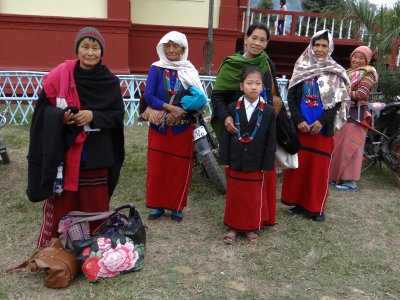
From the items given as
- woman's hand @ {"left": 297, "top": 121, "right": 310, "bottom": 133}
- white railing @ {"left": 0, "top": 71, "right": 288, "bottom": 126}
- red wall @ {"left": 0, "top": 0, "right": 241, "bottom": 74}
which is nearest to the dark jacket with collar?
woman's hand @ {"left": 297, "top": 121, "right": 310, "bottom": 133}

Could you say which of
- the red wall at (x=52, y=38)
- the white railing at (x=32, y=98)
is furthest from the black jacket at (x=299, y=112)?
the red wall at (x=52, y=38)

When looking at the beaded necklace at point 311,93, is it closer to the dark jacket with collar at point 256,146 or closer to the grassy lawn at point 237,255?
the dark jacket with collar at point 256,146

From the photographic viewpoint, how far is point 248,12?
10.3m

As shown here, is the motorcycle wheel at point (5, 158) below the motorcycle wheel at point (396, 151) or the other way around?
below

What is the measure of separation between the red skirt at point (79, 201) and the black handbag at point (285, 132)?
4.50 feet

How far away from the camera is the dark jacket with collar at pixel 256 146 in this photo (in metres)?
3.18

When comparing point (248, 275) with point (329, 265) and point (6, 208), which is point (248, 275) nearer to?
point (329, 265)

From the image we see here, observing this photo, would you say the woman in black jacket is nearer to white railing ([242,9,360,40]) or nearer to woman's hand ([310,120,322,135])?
woman's hand ([310,120,322,135])

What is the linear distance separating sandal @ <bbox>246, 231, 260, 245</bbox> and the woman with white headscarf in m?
0.64

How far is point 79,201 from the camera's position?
3.04m

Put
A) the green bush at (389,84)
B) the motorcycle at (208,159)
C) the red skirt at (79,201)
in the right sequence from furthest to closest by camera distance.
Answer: the green bush at (389,84), the motorcycle at (208,159), the red skirt at (79,201)

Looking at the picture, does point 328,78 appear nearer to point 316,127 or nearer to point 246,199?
point 316,127

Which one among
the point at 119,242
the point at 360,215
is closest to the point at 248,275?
the point at 119,242

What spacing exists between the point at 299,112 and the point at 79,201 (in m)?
1.96
